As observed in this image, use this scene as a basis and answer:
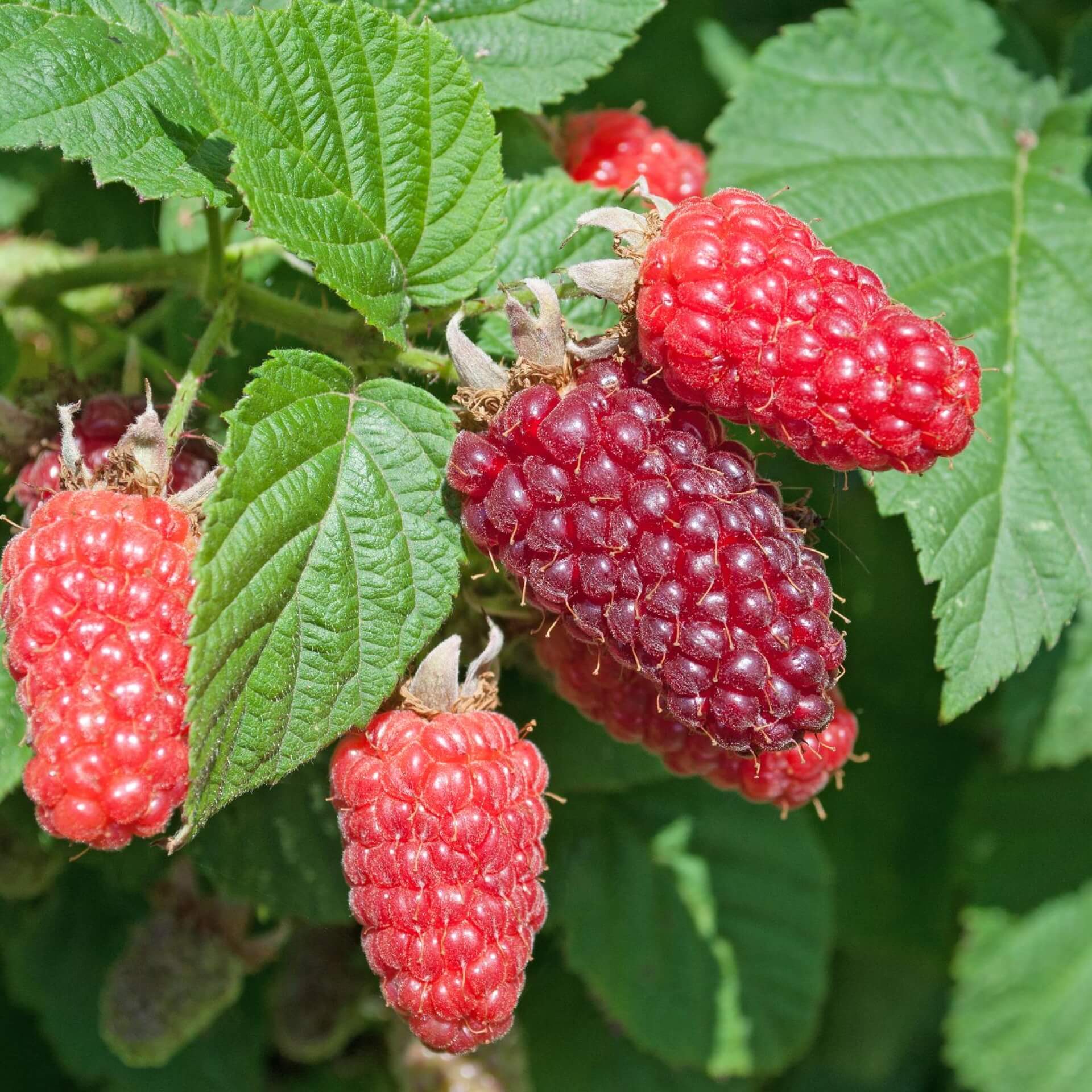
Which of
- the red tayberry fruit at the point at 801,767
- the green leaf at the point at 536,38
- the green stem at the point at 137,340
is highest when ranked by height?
the green leaf at the point at 536,38

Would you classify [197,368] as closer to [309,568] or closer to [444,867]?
[309,568]

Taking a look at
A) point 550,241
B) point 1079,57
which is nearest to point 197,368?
point 550,241

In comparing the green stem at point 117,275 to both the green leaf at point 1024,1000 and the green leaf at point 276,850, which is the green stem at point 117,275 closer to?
the green leaf at point 276,850

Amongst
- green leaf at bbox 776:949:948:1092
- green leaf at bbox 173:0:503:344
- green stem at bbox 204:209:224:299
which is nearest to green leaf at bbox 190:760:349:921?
green stem at bbox 204:209:224:299

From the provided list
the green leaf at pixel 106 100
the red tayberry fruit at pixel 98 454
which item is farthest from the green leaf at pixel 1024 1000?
the green leaf at pixel 106 100

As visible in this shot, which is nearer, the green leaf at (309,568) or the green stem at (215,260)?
the green leaf at (309,568)

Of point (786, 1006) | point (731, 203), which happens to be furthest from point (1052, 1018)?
point (731, 203)
